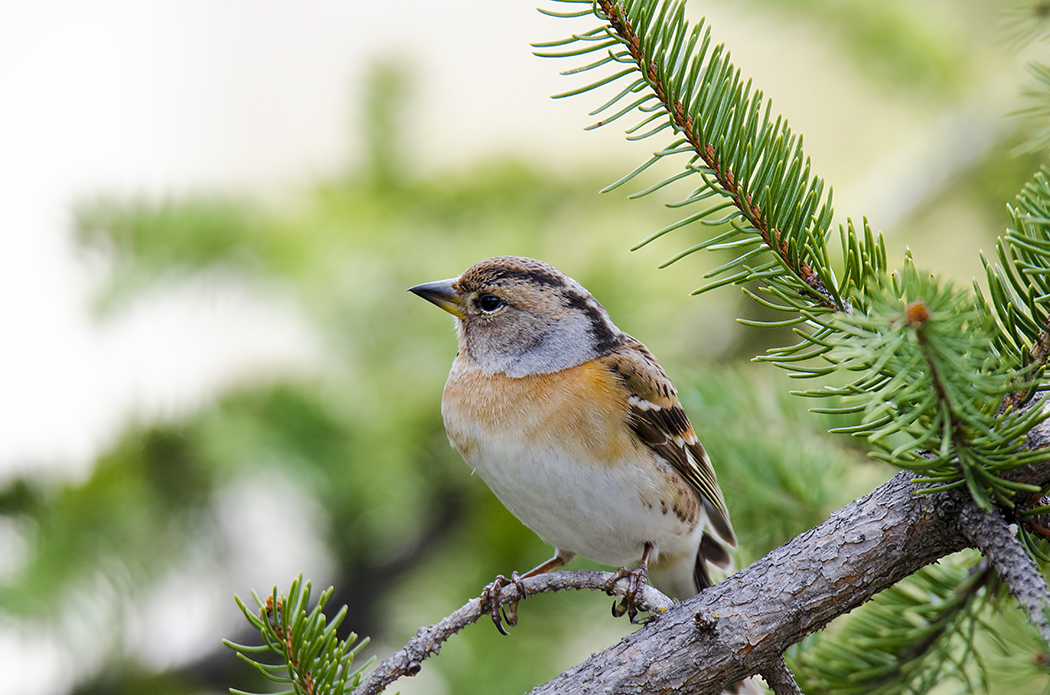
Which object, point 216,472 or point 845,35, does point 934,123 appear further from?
point 216,472

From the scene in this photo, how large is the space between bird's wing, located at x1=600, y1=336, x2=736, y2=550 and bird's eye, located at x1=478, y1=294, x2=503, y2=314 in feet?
1.21

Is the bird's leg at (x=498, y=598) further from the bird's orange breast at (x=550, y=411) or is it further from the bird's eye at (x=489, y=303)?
the bird's eye at (x=489, y=303)

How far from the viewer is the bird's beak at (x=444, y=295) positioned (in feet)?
7.84

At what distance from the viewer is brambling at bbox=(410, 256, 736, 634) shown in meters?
1.98

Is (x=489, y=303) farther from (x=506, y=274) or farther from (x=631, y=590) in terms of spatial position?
(x=631, y=590)

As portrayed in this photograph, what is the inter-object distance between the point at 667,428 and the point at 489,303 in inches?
24.6

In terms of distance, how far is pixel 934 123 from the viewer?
Answer: 3.28 metres

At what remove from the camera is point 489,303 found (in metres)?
2.47

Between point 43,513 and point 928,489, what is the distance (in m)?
2.29

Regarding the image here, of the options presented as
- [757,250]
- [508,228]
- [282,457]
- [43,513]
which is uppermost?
[508,228]

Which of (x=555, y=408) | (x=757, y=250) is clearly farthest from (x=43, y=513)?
(x=757, y=250)

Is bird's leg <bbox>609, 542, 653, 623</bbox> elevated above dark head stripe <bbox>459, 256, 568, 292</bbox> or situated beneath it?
situated beneath

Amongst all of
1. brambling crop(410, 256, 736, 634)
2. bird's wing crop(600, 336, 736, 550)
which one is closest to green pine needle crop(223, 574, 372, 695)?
brambling crop(410, 256, 736, 634)

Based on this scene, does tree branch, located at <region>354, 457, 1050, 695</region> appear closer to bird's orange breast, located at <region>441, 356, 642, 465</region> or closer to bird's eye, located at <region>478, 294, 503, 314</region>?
bird's orange breast, located at <region>441, 356, 642, 465</region>
